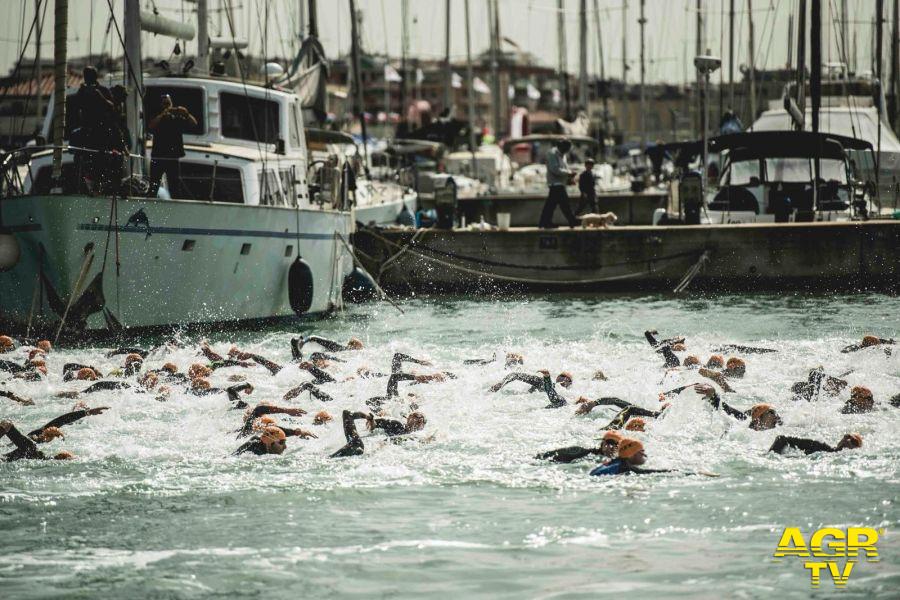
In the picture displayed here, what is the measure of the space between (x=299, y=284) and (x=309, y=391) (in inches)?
294

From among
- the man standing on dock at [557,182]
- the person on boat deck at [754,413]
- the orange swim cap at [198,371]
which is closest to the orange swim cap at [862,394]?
the person on boat deck at [754,413]

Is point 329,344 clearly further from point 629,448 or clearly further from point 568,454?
point 629,448

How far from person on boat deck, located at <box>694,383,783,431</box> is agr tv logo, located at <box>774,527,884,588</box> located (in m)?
3.32

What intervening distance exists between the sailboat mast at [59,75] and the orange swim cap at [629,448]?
34.7ft

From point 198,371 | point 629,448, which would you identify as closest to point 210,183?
point 198,371

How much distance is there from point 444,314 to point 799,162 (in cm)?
1009

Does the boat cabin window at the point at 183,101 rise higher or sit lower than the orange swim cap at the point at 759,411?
higher

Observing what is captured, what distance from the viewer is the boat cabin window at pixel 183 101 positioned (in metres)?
22.7

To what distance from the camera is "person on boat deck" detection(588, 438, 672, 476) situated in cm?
1152

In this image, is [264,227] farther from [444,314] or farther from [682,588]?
[682,588]

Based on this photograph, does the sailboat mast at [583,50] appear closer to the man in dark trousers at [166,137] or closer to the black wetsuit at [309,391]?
the man in dark trousers at [166,137]

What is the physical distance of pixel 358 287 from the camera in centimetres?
2702

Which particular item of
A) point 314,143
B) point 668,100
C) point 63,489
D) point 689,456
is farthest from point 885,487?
point 668,100

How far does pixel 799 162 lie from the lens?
30.3m
